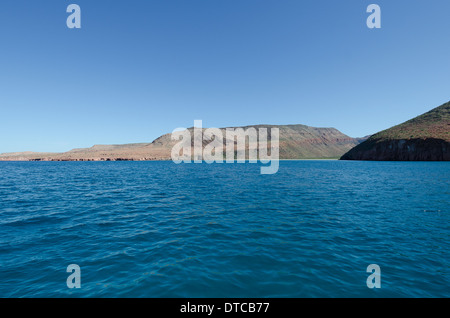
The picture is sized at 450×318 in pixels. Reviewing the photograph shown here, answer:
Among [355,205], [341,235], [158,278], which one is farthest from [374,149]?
[158,278]

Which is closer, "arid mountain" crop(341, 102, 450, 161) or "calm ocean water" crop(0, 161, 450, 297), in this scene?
"calm ocean water" crop(0, 161, 450, 297)

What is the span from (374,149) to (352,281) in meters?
179

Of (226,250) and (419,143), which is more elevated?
(419,143)

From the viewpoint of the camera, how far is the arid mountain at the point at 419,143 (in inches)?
4476

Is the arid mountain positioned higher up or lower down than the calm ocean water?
higher up

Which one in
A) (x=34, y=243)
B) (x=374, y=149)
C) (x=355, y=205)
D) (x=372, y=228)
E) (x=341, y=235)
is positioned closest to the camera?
(x=34, y=243)

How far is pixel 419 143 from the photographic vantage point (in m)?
122

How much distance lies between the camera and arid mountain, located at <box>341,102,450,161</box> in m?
114

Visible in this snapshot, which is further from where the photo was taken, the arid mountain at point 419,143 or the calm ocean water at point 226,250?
the arid mountain at point 419,143

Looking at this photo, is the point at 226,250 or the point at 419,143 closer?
the point at 226,250

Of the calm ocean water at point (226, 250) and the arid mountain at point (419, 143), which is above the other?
the arid mountain at point (419, 143)
